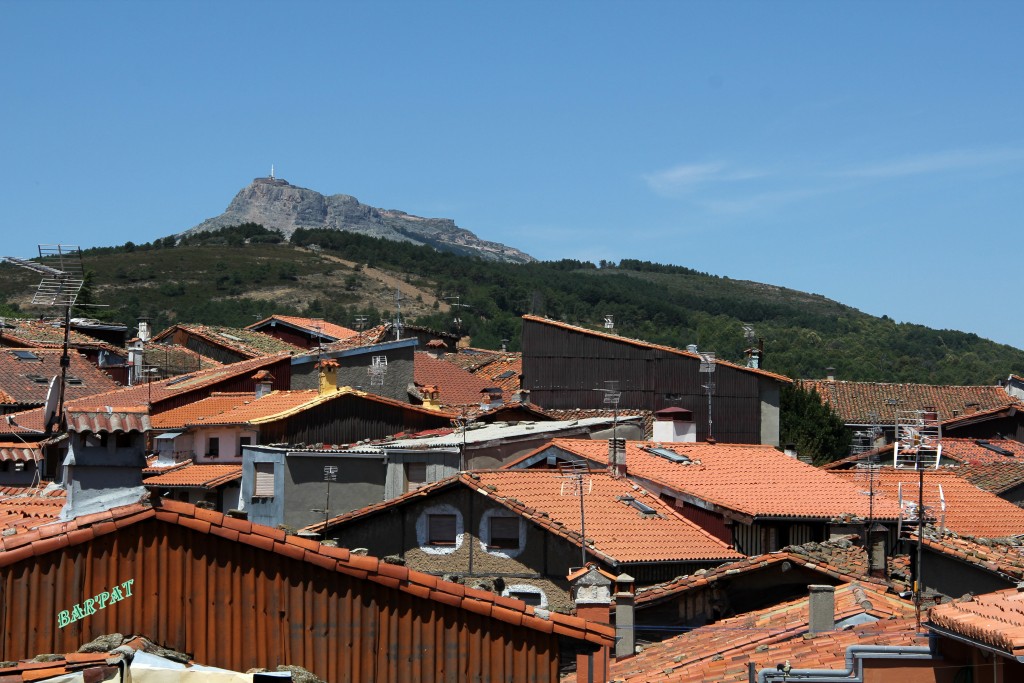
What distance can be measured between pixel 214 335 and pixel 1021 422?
31.6 m

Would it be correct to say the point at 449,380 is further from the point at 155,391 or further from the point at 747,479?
the point at 747,479

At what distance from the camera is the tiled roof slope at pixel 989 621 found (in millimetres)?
9883

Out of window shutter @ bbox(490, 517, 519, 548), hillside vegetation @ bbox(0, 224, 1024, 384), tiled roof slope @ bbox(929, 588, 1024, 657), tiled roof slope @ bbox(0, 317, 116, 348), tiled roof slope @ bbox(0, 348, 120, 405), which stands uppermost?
hillside vegetation @ bbox(0, 224, 1024, 384)

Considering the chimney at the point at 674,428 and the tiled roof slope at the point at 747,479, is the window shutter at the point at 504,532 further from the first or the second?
the chimney at the point at 674,428

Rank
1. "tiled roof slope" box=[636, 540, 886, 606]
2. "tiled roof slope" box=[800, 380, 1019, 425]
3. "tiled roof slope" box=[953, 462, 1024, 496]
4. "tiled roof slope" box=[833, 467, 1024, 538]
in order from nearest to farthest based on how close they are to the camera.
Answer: "tiled roof slope" box=[636, 540, 886, 606]
"tiled roof slope" box=[833, 467, 1024, 538]
"tiled roof slope" box=[953, 462, 1024, 496]
"tiled roof slope" box=[800, 380, 1019, 425]

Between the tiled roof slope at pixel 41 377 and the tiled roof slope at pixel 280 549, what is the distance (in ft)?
114

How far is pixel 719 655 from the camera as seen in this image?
15.8 metres

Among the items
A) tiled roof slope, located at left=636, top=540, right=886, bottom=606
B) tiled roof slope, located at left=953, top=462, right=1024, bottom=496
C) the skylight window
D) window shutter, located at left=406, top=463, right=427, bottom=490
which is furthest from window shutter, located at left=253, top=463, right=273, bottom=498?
tiled roof slope, located at left=953, top=462, right=1024, bottom=496

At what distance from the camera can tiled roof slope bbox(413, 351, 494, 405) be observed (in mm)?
49906

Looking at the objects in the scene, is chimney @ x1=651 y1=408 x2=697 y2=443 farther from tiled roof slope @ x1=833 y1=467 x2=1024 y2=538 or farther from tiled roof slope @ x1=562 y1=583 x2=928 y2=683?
tiled roof slope @ x1=562 y1=583 x2=928 y2=683

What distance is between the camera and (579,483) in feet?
76.6

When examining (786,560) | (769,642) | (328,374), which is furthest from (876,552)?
(328,374)

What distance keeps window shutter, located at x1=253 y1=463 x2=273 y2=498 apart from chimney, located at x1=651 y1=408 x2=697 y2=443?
9791mm

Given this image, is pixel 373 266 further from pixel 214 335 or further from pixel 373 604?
pixel 373 604
